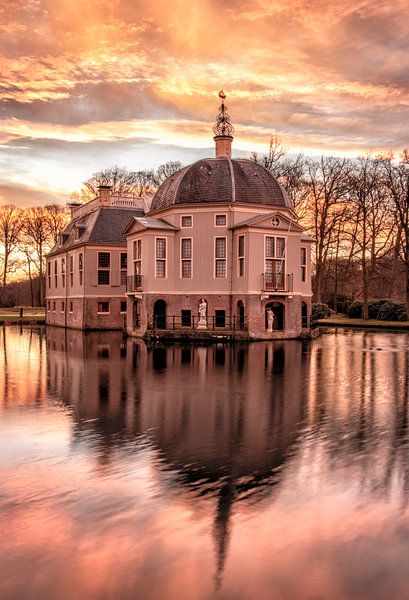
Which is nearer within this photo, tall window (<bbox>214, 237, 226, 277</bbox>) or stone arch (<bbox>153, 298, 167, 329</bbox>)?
tall window (<bbox>214, 237, 226, 277</bbox>)

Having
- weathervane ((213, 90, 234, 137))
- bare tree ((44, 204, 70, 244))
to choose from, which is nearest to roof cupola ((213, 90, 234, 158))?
weathervane ((213, 90, 234, 137))

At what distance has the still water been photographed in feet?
19.9

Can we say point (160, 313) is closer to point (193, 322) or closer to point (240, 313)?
point (193, 322)

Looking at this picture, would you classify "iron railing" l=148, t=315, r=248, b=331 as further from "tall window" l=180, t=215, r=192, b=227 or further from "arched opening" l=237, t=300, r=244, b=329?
"tall window" l=180, t=215, r=192, b=227

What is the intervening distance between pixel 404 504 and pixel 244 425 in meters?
4.90

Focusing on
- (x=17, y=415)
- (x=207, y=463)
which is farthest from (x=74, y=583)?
(x=17, y=415)

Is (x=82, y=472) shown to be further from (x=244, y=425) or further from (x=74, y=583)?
(x=244, y=425)

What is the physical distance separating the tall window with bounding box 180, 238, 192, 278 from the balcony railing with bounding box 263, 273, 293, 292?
5212 mm

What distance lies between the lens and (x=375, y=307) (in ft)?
185

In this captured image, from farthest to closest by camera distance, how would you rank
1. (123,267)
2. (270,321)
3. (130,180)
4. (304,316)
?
1. (130,180)
2. (123,267)
3. (304,316)
4. (270,321)

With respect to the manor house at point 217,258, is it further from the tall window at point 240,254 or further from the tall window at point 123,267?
the tall window at point 123,267

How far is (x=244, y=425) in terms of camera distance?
1259 centimetres

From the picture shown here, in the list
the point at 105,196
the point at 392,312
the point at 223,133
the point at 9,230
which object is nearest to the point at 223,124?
the point at 223,133

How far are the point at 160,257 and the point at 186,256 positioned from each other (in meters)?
1.69
